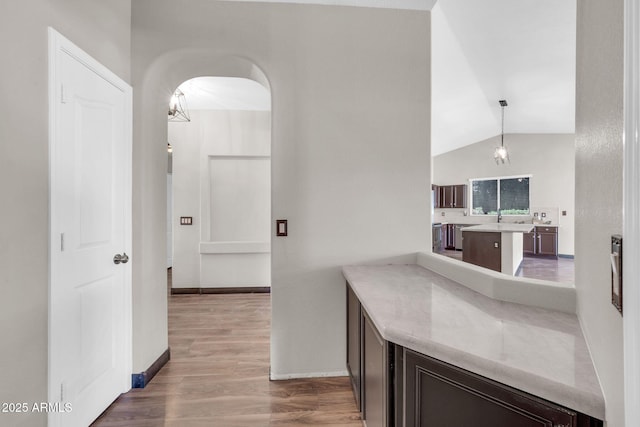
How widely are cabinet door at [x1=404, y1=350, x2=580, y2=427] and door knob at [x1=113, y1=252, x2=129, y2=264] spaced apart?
6.38 feet

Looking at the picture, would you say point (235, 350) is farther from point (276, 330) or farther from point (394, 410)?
point (394, 410)

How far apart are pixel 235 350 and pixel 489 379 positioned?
246 centimetres

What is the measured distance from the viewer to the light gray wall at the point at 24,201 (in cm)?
136

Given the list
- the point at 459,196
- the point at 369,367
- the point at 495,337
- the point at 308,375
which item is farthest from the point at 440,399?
the point at 459,196

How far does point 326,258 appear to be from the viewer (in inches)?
98.2

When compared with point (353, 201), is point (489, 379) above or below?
below

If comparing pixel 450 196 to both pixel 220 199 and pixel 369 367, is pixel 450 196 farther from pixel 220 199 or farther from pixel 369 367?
pixel 369 367

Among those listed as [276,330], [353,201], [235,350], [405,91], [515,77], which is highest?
[515,77]

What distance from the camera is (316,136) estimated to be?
2471 millimetres

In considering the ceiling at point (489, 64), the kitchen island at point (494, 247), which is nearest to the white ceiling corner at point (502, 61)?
the ceiling at point (489, 64)

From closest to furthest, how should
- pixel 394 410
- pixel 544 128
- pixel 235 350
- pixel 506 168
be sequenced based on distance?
pixel 394 410
pixel 235 350
pixel 544 128
pixel 506 168

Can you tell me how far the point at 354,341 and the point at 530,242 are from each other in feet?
28.3

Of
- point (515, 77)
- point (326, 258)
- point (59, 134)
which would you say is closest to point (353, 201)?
point (326, 258)

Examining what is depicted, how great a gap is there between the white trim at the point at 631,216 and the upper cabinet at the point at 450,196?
10.2 meters
